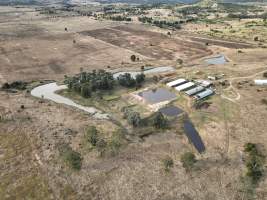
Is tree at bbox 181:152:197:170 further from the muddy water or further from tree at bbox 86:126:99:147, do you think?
the muddy water

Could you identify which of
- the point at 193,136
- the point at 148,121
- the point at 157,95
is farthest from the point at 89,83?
the point at 193,136

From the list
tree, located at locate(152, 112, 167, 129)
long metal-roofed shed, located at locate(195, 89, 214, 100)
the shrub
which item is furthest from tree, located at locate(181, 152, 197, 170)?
long metal-roofed shed, located at locate(195, 89, 214, 100)

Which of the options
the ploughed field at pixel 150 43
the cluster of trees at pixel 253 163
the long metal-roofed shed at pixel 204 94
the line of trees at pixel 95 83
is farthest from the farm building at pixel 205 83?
the cluster of trees at pixel 253 163

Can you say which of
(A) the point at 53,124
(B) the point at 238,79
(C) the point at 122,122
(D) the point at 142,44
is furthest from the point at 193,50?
(A) the point at 53,124

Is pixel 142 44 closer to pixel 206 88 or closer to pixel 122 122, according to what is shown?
pixel 206 88

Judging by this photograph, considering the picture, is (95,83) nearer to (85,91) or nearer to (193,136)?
(85,91)
